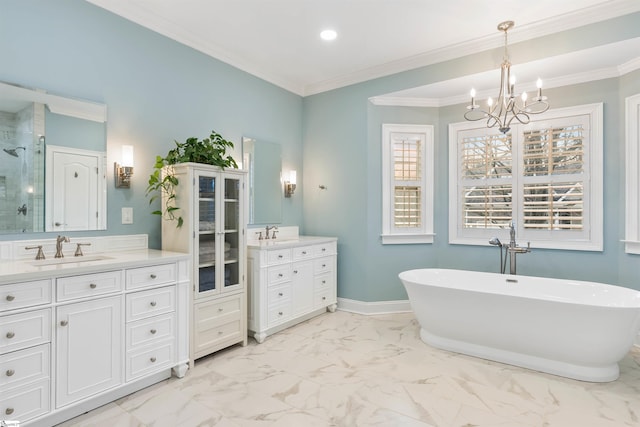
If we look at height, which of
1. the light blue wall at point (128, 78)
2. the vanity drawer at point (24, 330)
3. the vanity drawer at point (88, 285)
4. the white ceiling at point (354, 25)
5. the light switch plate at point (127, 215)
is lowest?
the vanity drawer at point (24, 330)

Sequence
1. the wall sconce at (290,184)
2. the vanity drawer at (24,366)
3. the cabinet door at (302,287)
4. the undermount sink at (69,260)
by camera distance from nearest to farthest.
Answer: the vanity drawer at (24,366) → the undermount sink at (69,260) → the cabinet door at (302,287) → the wall sconce at (290,184)

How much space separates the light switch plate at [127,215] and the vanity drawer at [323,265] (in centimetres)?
191

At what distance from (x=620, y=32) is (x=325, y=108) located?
9.49ft

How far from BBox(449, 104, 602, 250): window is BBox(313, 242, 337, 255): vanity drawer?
1418 mm

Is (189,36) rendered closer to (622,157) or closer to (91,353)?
(91,353)

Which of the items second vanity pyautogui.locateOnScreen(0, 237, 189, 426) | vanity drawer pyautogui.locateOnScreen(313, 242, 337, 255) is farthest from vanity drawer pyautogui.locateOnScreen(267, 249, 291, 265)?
second vanity pyautogui.locateOnScreen(0, 237, 189, 426)

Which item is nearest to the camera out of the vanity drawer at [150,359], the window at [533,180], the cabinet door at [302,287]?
the vanity drawer at [150,359]

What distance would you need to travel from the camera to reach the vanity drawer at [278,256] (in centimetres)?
341

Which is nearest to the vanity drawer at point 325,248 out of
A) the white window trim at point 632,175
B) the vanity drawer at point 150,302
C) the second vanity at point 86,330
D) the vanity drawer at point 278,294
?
the vanity drawer at point 278,294

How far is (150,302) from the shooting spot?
2412 millimetres

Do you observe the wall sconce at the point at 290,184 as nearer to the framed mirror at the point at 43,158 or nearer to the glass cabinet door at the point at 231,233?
the glass cabinet door at the point at 231,233

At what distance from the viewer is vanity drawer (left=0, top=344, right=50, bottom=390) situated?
1776 mm

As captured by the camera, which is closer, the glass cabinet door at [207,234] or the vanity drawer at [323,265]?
the glass cabinet door at [207,234]

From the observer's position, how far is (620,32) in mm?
2771
